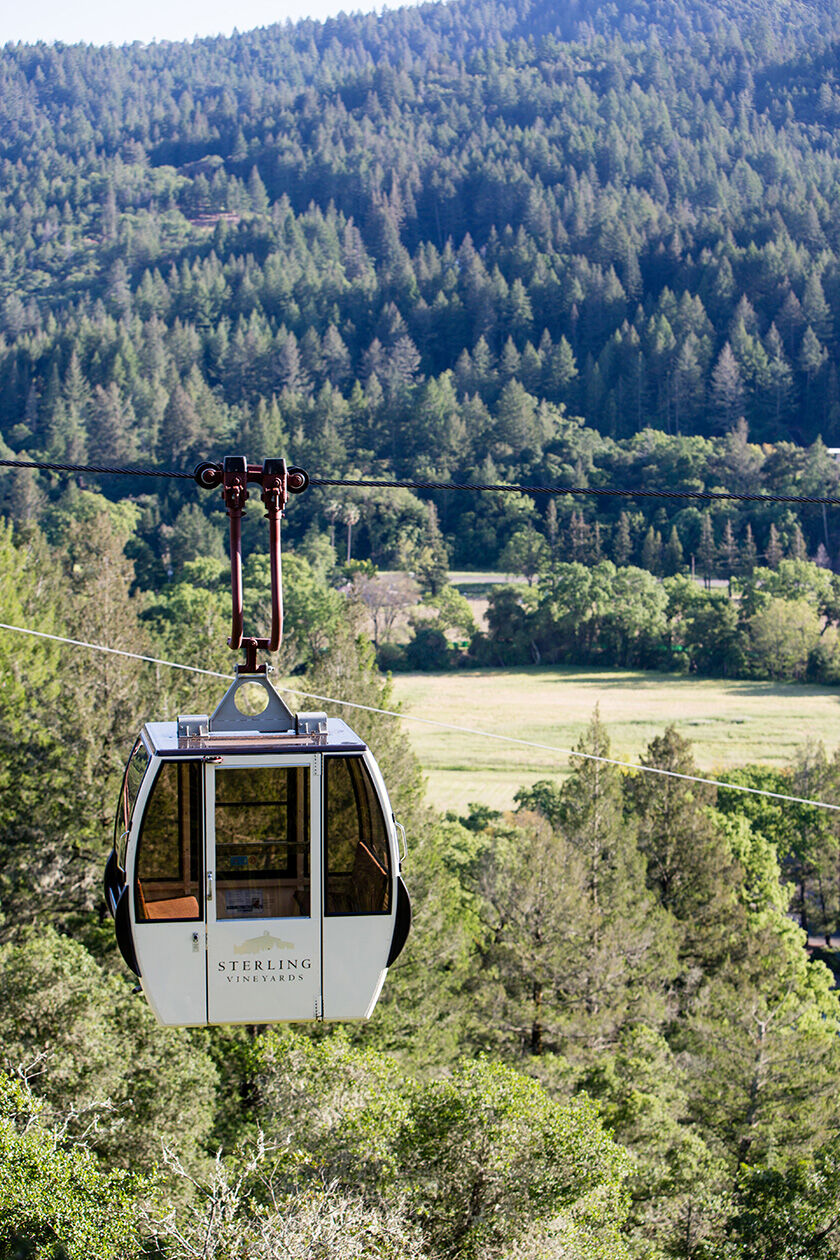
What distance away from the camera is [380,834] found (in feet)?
31.8

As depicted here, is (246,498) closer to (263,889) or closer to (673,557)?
(263,889)

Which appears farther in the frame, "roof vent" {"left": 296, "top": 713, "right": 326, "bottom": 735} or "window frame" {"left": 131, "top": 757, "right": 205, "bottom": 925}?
"roof vent" {"left": 296, "top": 713, "right": 326, "bottom": 735}

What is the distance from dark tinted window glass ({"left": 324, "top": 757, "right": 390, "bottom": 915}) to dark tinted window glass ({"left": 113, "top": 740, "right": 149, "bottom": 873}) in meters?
1.49

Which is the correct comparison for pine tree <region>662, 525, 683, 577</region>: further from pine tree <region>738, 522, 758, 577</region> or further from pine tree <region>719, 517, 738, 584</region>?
pine tree <region>738, 522, 758, 577</region>

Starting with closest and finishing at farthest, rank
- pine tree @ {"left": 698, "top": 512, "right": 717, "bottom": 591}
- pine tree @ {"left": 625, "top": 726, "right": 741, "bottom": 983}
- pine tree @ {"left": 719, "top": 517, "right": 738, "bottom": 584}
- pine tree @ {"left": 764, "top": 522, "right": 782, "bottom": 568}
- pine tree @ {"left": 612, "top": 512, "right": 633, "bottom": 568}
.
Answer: pine tree @ {"left": 625, "top": 726, "right": 741, "bottom": 983} < pine tree @ {"left": 764, "top": 522, "right": 782, "bottom": 568} < pine tree @ {"left": 719, "top": 517, "right": 738, "bottom": 584} < pine tree @ {"left": 698, "top": 512, "right": 717, "bottom": 591} < pine tree @ {"left": 612, "top": 512, "right": 633, "bottom": 568}

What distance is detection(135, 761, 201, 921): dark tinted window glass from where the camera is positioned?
9.42 meters

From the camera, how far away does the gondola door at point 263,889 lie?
9.52 m

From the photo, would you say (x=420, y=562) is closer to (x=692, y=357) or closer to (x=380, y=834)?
(x=692, y=357)

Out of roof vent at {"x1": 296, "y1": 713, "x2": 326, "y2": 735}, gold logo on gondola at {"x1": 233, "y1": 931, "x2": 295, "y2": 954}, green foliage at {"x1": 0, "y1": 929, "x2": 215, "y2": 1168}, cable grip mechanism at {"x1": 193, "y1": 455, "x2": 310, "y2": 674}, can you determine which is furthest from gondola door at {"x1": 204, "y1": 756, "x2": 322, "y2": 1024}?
green foliage at {"x1": 0, "y1": 929, "x2": 215, "y2": 1168}

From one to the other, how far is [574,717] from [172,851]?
311 feet

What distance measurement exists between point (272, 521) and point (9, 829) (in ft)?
104

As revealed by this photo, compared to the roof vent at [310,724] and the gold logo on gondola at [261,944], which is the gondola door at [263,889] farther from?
the roof vent at [310,724]

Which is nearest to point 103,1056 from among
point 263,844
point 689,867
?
point 263,844

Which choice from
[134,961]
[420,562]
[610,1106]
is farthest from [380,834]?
[420,562]
